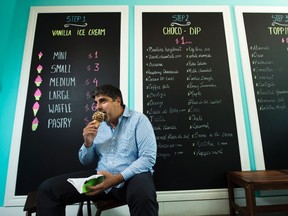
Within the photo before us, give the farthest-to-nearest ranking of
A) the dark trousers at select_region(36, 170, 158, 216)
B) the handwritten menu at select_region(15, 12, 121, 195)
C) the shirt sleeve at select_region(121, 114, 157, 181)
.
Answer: the handwritten menu at select_region(15, 12, 121, 195) → the shirt sleeve at select_region(121, 114, 157, 181) → the dark trousers at select_region(36, 170, 158, 216)

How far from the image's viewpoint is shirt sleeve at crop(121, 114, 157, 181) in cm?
112

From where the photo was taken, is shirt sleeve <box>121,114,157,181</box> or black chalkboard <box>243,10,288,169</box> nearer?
shirt sleeve <box>121,114,157,181</box>

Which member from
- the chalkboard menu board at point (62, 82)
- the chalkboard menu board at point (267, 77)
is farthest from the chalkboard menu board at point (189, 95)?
the chalkboard menu board at point (62, 82)

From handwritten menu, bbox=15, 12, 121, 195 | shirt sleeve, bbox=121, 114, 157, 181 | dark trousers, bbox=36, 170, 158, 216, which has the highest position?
handwritten menu, bbox=15, 12, 121, 195

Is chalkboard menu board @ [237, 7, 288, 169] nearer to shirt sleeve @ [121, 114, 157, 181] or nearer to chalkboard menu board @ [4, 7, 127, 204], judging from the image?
shirt sleeve @ [121, 114, 157, 181]

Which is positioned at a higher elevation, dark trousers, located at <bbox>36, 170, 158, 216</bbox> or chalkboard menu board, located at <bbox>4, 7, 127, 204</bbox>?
chalkboard menu board, located at <bbox>4, 7, 127, 204</bbox>

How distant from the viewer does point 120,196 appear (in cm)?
116

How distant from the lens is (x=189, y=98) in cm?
186

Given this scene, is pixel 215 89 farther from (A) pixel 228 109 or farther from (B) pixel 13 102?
(B) pixel 13 102

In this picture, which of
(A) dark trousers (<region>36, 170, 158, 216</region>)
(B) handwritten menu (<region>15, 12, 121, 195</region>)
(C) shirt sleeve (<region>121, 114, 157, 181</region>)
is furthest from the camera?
(B) handwritten menu (<region>15, 12, 121, 195</region>)

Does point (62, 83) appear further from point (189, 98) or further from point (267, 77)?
point (267, 77)

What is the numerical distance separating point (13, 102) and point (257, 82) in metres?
2.53

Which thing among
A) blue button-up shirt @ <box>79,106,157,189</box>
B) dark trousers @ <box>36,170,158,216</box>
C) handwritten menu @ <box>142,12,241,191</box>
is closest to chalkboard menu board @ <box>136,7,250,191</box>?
handwritten menu @ <box>142,12,241,191</box>

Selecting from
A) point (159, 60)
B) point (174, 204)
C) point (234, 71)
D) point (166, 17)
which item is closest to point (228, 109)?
point (234, 71)
